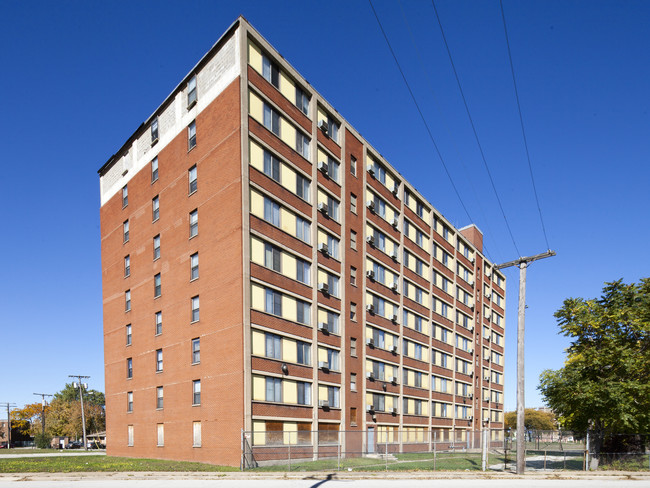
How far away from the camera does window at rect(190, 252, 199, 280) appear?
118 feet

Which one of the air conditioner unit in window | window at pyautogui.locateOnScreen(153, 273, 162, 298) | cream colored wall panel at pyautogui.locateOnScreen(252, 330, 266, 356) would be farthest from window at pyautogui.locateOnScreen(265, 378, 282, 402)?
the air conditioner unit in window

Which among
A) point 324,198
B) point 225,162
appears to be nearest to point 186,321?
point 225,162

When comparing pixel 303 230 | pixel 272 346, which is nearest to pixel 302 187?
pixel 303 230

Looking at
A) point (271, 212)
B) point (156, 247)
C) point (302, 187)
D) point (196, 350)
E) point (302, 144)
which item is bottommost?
point (196, 350)

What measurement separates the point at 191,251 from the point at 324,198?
10.9 metres

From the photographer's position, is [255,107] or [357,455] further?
[357,455]

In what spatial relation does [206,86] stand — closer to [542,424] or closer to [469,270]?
[469,270]

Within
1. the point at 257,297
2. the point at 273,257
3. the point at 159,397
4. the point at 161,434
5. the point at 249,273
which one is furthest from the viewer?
the point at 159,397

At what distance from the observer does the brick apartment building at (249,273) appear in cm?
3294

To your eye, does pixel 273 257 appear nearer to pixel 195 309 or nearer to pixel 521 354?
pixel 195 309

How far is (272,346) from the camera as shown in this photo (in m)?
33.7

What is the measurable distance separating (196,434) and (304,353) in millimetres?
8483

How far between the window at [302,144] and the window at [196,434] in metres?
19.5

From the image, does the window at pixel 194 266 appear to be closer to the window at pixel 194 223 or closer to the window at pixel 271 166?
the window at pixel 194 223
